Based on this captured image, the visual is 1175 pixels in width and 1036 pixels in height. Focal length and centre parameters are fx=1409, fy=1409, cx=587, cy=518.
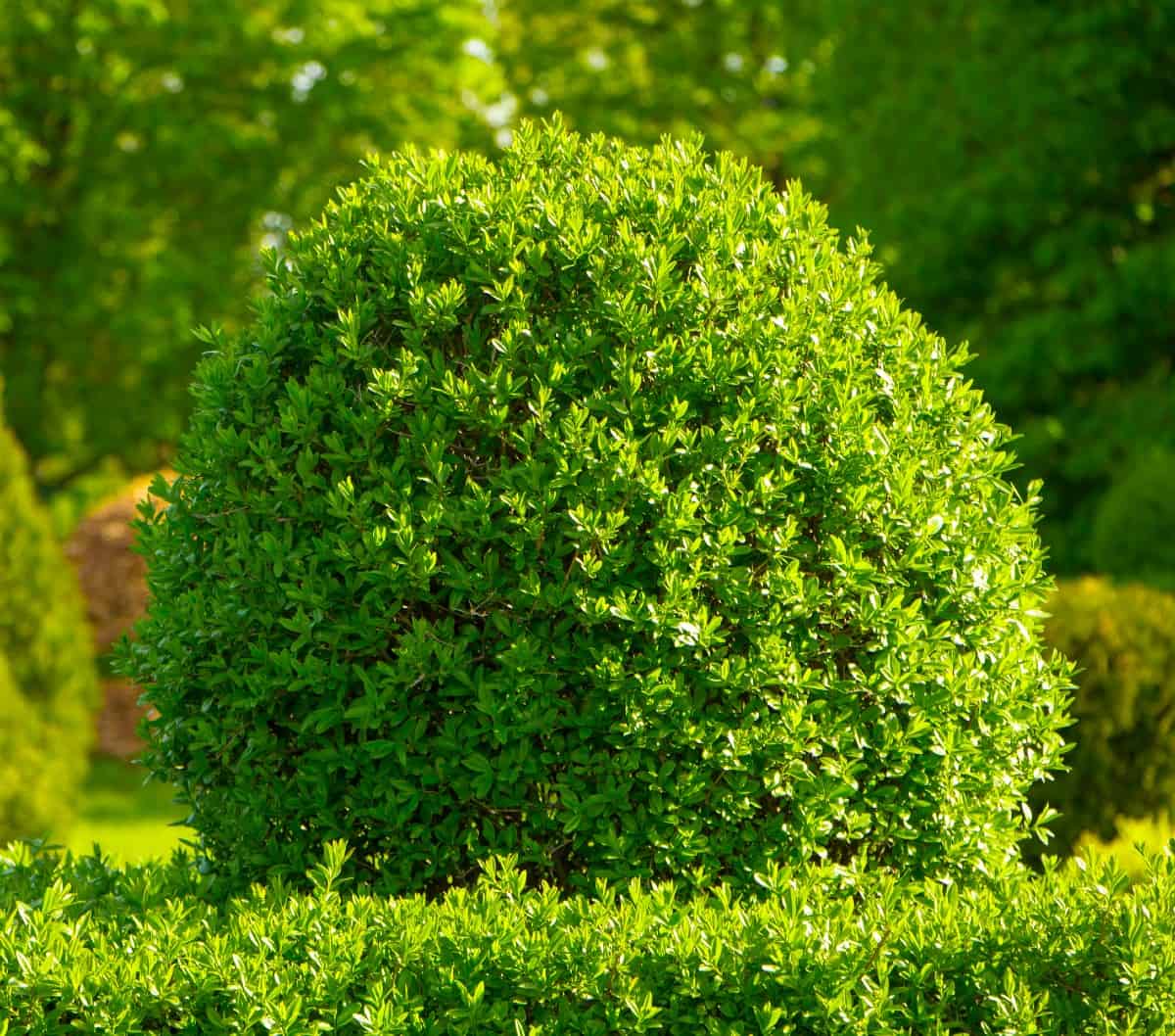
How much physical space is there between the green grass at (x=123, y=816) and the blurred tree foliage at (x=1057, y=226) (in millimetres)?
9945

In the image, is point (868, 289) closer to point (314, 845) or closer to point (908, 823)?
point (908, 823)

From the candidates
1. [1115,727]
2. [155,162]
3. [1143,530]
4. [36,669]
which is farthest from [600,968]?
[155,162]

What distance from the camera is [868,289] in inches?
181

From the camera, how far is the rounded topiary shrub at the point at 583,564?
399 centimetres

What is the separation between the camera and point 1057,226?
16.8 meters

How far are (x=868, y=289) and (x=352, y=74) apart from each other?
2067 centimetres

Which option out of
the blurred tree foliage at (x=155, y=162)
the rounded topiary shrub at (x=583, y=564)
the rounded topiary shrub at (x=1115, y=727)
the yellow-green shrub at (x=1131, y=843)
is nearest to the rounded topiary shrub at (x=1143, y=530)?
the rounded topiary shrub at (x=1115, y=727)

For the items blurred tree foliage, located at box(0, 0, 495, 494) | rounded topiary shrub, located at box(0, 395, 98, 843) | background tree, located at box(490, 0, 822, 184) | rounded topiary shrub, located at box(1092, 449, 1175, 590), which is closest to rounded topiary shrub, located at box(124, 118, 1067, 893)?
rounded topiary shrub, located at box(0, 395, 98, 843)

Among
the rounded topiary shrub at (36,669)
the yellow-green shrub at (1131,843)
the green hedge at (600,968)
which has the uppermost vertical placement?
the rounded topiary shrub at (36,669)

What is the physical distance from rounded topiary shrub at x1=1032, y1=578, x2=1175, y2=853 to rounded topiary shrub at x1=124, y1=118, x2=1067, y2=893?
432cm

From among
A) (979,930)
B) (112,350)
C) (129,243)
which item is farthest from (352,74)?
(979,930)

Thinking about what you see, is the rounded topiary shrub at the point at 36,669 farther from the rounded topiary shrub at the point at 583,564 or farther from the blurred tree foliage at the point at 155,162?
the blurred tree foliage at the point at 155,162

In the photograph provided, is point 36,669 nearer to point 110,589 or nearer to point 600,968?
point 110,589

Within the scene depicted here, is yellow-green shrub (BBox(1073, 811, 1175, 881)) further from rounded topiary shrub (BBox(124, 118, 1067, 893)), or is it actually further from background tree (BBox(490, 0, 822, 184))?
background tree (BBox(490, 0, 822, 184))
